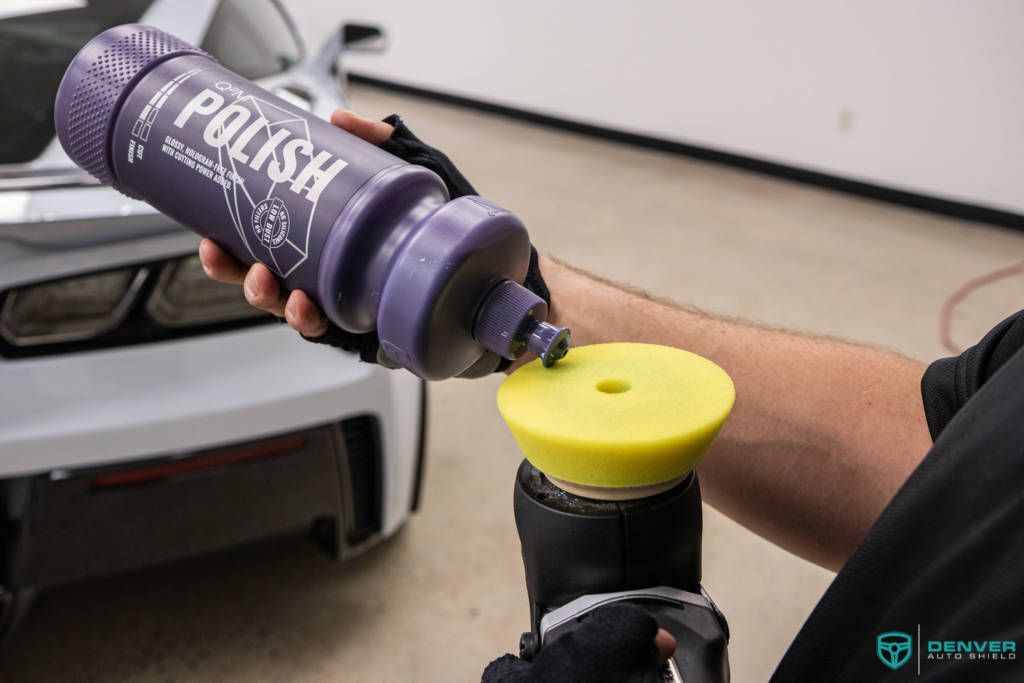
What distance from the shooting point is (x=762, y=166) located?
411cm

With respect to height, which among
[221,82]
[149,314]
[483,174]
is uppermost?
[221,82]

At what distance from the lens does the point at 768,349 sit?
90 cm

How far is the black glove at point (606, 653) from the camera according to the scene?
1.48 ft

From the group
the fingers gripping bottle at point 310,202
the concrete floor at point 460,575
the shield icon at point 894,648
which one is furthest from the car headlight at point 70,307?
the shield icon at point 894,648

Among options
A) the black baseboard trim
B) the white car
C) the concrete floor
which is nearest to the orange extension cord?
the concrete floor

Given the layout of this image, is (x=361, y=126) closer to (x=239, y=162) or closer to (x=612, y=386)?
(x=239, y=162)

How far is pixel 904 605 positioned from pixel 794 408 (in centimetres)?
38

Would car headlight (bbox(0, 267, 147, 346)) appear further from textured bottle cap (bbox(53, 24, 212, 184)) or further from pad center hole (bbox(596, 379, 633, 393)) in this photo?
pad center hole (bbox(596, 379, 633, 393))

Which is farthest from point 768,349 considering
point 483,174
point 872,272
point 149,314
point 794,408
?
point 483,174

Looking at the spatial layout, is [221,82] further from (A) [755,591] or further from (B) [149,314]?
(A) [755,591]

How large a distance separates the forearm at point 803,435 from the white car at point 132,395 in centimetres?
59

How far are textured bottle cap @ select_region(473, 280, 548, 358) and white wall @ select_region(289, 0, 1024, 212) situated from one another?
11.3ft

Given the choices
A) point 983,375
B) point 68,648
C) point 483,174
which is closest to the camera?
point 983,375

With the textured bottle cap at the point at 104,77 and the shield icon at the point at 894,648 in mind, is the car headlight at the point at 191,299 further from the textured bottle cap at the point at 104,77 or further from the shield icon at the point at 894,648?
the shield icon at the point at 894,648
